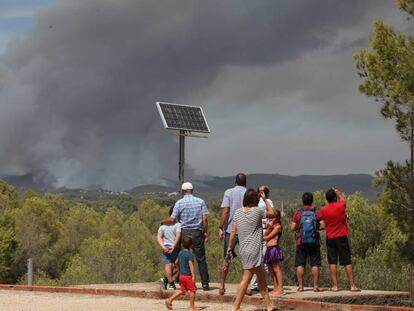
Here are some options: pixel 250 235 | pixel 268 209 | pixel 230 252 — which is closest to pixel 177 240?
pixel 268 209

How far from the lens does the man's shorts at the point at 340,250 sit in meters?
15.5

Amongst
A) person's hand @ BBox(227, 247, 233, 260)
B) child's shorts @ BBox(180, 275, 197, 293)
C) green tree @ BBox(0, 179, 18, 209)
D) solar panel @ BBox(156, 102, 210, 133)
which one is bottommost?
child's shorts @ BBox(180, 275, 197, 293)

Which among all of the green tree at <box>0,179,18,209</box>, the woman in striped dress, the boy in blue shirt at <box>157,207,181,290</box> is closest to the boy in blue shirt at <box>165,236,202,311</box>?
the woman in striped dress

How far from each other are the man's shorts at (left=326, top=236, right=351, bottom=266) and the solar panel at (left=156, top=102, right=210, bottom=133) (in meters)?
6.96

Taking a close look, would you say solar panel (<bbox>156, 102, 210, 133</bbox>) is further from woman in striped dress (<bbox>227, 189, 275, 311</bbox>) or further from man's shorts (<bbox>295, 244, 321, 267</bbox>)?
woman in striped dress (<bbox>227, 189, 275, 311</bbox>)

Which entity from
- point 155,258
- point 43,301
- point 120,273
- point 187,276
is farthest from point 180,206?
point 155,258

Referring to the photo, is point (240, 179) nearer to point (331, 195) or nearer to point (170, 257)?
point (331, 195)

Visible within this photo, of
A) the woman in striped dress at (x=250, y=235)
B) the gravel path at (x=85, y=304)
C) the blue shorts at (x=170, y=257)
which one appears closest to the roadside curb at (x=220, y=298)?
the gravel path at (x=85, y=304)

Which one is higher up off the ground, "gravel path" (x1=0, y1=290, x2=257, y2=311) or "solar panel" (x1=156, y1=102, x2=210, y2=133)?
"solar panel" (x1=156, y1=102, x2=210, y2=133)

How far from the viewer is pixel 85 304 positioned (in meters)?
15.4

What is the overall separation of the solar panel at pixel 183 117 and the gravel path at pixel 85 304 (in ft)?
19.6

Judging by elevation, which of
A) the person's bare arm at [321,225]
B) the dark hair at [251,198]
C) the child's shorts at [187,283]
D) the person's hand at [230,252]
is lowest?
the child's shorts at [187,283]

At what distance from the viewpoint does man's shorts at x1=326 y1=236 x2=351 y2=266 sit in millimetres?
15500

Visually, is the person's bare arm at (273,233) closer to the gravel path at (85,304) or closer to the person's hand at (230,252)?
the person's hand at (230,252)
